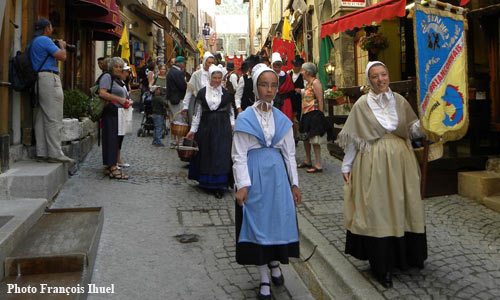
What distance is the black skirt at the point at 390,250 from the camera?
3209 mm

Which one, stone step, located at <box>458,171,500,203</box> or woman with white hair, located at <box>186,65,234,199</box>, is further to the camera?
woman with white hair, located at <box>186,65,234,199</box>

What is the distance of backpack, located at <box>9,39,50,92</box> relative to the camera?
5246 millimetres

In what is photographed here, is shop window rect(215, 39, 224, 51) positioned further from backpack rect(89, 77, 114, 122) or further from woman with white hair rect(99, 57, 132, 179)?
backpack rect(89, 77, 114, 122)

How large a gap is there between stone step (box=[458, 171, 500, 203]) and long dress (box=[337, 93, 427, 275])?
267 cm

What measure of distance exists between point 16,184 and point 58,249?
1.69 metres

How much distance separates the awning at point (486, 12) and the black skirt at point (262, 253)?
5148 mm

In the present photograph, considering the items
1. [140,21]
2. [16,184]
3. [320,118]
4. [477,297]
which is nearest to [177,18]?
[140,21]

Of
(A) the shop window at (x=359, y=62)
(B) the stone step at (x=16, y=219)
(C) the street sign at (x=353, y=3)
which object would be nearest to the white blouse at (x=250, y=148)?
(B) the stone step at (x=16, y=219)

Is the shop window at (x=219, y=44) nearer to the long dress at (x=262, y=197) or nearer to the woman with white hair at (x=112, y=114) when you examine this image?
the woman with white hair at (x=112, y=114)

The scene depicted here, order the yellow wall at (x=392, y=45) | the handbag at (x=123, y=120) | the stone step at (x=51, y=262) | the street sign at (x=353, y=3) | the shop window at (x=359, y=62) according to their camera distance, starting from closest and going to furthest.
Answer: the stone step at (x=51, y=262), the handbag at (x=123, y=120), the yellow wall at (x=392, y=45), the street sign at (x=353, y=3), the shop window at (x=359, y=62)

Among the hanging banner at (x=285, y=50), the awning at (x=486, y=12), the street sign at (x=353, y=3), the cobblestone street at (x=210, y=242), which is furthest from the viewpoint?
the hanging banner at (x=285, y=50)

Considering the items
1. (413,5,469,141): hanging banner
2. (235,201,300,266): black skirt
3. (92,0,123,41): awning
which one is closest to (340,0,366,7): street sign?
(92,0,123,41): awning

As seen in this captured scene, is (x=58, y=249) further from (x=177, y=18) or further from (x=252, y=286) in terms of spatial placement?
(x=177, y=18)

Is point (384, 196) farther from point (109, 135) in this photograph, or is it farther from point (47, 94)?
point (109, 135)
